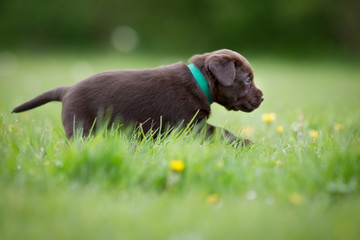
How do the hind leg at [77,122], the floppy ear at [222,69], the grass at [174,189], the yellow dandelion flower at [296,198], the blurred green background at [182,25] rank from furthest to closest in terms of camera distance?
1. the blurred green background at [182,25]
2. the floppy ear at [222,69]
3. the hind leg at [77,122]
4. the yellow dandelion flower at [296,198]
5. the grass at [174,189]

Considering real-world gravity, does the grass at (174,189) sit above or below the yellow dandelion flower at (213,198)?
above

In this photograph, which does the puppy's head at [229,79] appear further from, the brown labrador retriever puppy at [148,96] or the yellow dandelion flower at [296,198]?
the yellow dandelion flower at [296,198]

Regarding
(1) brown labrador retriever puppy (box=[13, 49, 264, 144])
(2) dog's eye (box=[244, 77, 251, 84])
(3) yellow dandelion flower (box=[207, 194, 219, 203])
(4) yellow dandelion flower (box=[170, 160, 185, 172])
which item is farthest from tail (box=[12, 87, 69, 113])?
(3) yellow dandelion flower (box=[207, 194, 219, 203])

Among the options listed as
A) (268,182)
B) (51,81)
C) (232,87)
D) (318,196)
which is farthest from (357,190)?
(51,81)

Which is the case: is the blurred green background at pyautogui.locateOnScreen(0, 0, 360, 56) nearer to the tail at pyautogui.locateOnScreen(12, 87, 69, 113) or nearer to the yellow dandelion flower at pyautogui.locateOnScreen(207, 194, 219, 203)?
the tail at pyautogui.locateOnScreen(12, 87, 69, 113)

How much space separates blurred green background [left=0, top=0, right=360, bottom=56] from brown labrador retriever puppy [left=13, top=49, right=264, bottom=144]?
12052 mm

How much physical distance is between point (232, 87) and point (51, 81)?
206 inches

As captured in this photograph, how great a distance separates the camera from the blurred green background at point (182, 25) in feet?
50.1

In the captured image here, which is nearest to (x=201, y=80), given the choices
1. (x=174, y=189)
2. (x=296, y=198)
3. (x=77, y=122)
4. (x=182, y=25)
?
(x=77, y=122)

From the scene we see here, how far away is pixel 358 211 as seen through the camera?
5.78 ft

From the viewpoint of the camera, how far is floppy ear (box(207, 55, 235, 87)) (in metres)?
2.90

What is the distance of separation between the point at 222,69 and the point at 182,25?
45.3 ft

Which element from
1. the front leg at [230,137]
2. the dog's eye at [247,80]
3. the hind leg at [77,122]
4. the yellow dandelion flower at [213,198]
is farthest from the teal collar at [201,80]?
the yellow dandelion flower at [213,198]

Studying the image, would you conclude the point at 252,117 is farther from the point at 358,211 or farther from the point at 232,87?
the point at 358,211
